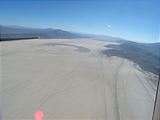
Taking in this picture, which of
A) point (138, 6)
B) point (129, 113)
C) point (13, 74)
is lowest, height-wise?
point (129, 113)

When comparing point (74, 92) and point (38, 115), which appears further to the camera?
point (74, 92)

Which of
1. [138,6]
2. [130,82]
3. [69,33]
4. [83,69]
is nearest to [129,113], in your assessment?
[130,82]

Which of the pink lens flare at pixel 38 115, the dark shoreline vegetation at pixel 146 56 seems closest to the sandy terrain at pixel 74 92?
the pink lens flare at pixel 38 115

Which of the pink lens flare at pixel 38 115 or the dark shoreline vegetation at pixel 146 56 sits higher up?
the dark shoreline vegetation at pixel 146 56

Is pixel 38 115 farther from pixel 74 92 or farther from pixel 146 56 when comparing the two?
pixel 146 56

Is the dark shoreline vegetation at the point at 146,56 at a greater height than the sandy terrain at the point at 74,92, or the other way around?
the dark shoreline vegetation at the point at 146,56

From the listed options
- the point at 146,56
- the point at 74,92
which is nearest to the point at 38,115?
the point at 74,92

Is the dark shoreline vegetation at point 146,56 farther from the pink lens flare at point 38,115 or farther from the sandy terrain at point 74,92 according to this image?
the pink lens flare at point 38,115

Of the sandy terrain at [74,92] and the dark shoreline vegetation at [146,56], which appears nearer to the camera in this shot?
the sandy terrain at [74,92]

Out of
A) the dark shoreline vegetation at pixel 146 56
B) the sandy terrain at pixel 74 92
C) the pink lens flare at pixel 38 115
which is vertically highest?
the dark shoreline vegetation at pixel 146 56

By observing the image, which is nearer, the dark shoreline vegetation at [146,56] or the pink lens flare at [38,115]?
the pink lens flare at [38,115]

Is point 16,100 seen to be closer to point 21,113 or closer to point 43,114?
point 21,113
